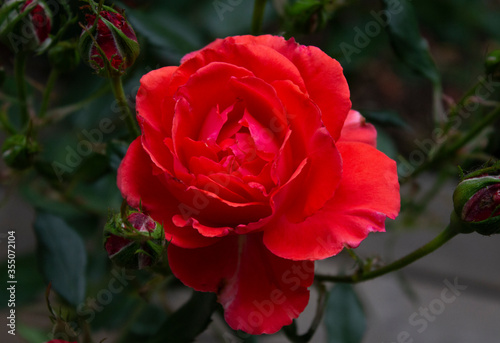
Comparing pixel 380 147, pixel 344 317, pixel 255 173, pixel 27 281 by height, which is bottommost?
pixel 27 281

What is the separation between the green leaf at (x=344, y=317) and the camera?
66 cm

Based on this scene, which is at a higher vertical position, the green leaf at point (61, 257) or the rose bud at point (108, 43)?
the rose bud at point (108, 43)

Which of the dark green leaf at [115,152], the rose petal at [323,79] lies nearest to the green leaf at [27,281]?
the dark green leaf at [115,152]

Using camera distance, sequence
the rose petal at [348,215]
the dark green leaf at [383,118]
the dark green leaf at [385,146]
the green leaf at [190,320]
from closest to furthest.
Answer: the rose petal at [348,215] → the green leaf at [190,320] → the dark green leaf at [383,118] → the dark green leaf at [385,146]

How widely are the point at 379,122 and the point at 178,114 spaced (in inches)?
13.1

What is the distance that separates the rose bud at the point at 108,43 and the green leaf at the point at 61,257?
0.24 meters

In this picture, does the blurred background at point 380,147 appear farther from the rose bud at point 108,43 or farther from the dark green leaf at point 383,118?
the rose bud at point 108,43

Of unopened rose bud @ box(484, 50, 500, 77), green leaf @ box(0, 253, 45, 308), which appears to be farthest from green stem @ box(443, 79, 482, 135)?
green leaf @ box(0, 253, 45, 308)

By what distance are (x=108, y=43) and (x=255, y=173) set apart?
0.15 m

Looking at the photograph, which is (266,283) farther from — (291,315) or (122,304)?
(122,304)

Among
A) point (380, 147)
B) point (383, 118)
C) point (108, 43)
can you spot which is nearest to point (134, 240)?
point (108, 43)

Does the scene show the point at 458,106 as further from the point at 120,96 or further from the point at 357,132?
the point at 120,96

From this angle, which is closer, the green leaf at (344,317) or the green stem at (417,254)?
the green stem at (417,254)

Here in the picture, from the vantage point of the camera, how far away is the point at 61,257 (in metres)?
0.56
